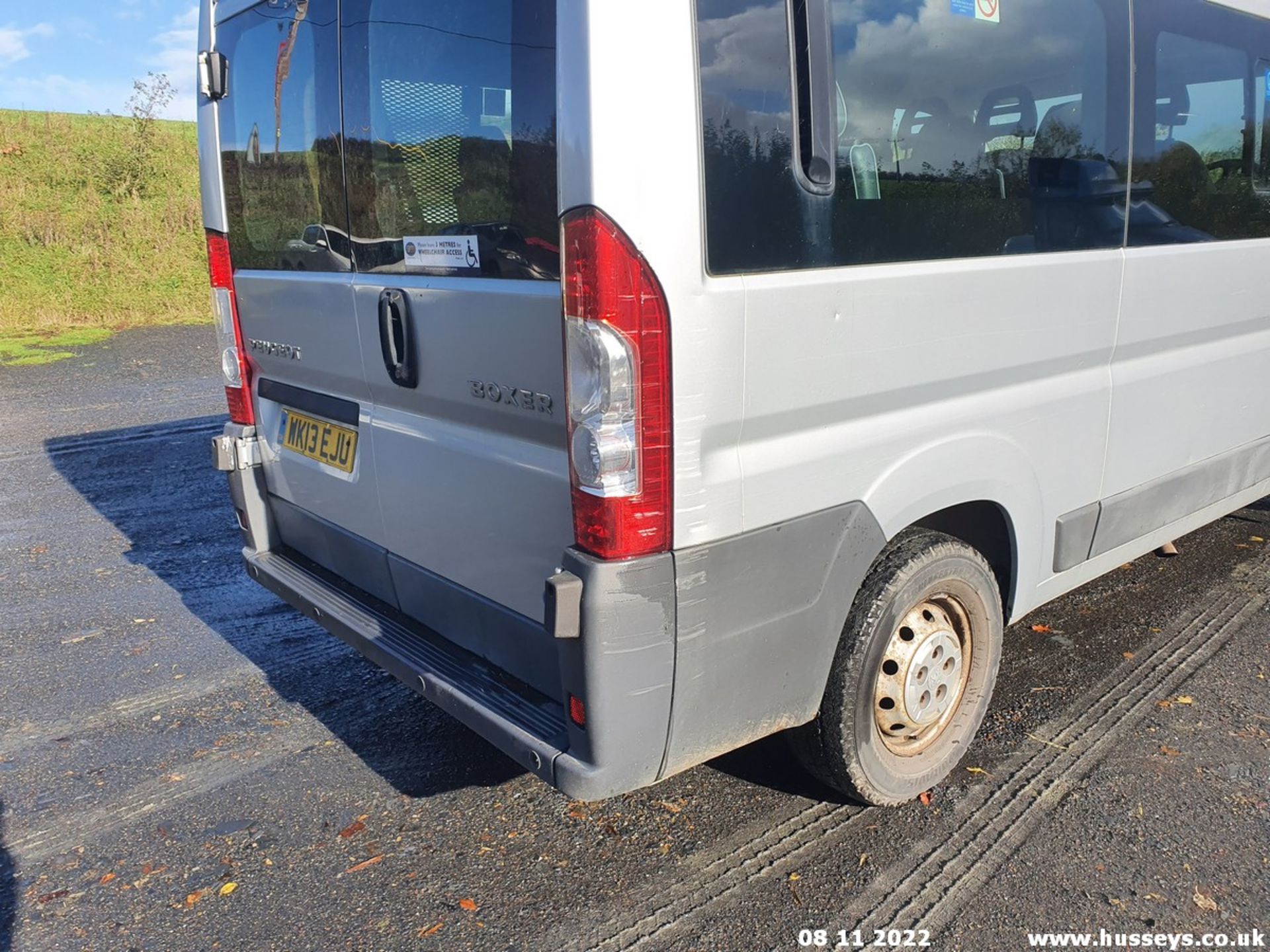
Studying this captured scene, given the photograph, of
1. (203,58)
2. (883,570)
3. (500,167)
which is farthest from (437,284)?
(203,58)

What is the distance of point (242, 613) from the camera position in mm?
4625

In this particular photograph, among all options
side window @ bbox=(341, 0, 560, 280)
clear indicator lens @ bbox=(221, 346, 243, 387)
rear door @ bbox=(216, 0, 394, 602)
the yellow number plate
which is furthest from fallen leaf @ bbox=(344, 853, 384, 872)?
clear indicator lens @ bbox=(221, 346, 243, 387)

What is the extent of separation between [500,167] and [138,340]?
13794mm

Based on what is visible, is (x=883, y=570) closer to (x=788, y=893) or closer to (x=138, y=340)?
(x=788, y=893)

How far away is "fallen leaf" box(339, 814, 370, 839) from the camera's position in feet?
9.62

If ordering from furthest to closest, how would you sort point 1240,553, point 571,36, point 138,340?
1. point 138,340
2. point 1240,553
3. point 571,36

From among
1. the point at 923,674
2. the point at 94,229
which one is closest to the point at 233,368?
the point at 923,674

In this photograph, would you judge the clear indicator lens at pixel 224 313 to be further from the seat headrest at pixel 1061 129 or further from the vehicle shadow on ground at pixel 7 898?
the seat headrest at pixel 1061 129

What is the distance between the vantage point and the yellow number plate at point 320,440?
313 cm

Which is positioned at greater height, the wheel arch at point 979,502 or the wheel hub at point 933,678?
the wheel arch at point 979,502

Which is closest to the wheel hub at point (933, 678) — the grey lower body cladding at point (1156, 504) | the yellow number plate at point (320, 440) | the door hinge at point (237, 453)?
the grey lower body cladding at point (1156, 504)

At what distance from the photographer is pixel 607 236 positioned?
199cm

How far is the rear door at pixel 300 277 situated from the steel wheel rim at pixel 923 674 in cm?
156

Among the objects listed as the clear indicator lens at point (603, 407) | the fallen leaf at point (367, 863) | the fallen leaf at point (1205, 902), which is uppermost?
the clear indicator lens at point (603, 407)
